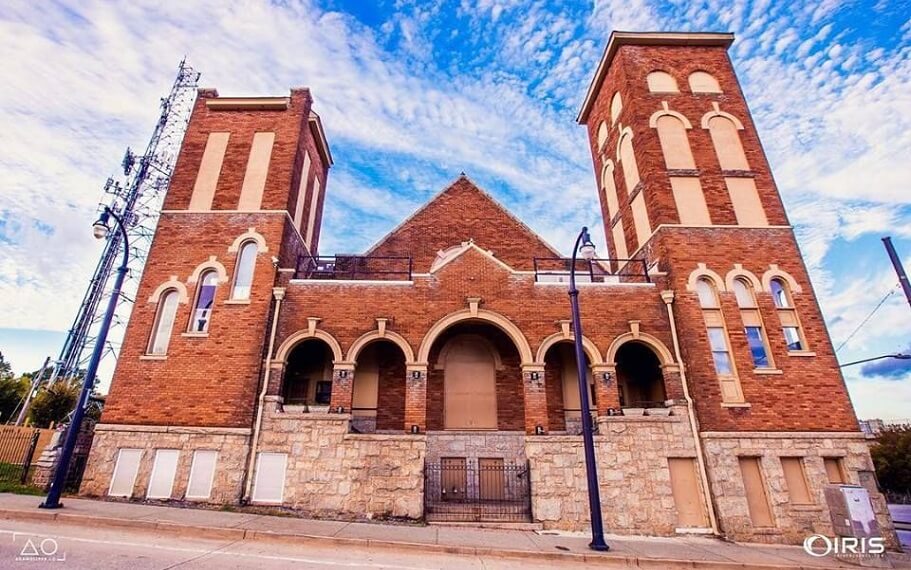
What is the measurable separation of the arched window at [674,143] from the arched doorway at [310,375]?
50.0 feet

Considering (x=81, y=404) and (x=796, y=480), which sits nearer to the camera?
(x=81, y=404)

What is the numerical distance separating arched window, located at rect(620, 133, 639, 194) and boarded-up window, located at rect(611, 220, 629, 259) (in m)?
1.79

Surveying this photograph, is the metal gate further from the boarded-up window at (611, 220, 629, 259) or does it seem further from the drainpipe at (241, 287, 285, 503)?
the boarded-up window at (611, 220, 629, 259)

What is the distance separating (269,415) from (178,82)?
39848mm

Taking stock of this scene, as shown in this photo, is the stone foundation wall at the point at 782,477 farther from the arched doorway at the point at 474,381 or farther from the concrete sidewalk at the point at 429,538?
the arched doorway at the point at 474,381

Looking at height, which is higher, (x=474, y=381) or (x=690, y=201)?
(x=690, y=201)

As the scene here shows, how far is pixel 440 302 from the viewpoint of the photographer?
1492 cm

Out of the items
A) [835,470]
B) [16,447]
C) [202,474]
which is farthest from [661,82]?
[16,447]

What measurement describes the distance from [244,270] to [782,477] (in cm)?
1829

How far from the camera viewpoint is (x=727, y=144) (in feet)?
58.2

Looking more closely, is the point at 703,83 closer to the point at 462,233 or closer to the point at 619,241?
the point at 619,241

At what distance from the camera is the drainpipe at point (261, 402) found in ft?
41.6

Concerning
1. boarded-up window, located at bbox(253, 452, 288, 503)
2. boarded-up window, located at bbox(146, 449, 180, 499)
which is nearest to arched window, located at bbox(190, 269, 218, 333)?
boarded-up window, located at bbox(146, 449, 180, 499)

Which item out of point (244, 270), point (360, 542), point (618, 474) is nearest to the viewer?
point (360, 542)
